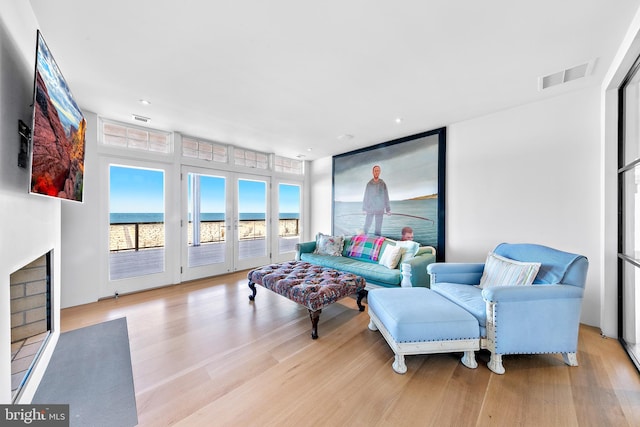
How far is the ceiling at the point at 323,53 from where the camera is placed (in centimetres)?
143

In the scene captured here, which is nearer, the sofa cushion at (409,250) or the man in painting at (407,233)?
the sofa cushion at (409,250)

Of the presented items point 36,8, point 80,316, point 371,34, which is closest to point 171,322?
point 80,316

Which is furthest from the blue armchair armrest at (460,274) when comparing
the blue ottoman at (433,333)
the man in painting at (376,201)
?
the man in painting at (376,201)

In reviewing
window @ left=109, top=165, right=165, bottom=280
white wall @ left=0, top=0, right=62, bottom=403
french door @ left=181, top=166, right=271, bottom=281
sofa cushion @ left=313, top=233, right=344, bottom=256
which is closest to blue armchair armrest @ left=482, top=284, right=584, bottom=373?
sofa cushion @ left=313, top=233, right=344, bottom=256

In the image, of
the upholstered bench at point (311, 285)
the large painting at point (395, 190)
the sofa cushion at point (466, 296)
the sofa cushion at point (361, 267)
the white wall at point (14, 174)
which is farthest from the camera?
the large painting at point (395, 190)

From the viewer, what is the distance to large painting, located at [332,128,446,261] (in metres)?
3.46

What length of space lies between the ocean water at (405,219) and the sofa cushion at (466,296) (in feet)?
4.27

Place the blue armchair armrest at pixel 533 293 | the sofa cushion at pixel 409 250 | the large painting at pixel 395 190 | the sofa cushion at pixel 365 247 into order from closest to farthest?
the blue armchair armrest at pixel 533 293 < the sofa cushion at pixel 409 250 < the large painting at pixel 395 190 < the sofa cushion at pixel 365 247

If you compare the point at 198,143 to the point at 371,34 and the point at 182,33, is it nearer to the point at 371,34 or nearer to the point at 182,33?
the point at 182,33

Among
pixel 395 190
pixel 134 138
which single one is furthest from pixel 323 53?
pixel 134 138

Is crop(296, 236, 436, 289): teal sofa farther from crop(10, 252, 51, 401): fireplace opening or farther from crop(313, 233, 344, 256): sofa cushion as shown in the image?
crop(10, 252, 51, 401): fireplace opening

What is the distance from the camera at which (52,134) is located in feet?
4.39

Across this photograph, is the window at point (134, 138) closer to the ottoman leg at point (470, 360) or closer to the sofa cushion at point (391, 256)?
the sofa cushion at point (391, 256)

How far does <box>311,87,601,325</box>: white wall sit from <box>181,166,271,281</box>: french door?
3.52 metres
